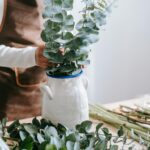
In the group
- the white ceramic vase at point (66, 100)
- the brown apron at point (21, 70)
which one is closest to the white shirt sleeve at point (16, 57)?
the brown apron at point (21, 70)

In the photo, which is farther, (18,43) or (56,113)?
(18,43)

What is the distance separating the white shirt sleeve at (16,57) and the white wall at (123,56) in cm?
68

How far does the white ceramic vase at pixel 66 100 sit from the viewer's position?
75 centimetres

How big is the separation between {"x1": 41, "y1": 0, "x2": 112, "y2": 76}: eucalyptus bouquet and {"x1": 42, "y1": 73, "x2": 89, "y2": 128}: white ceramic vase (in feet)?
0.10

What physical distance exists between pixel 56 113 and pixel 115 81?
3.59 ft

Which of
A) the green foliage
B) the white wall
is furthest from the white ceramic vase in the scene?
the white wall

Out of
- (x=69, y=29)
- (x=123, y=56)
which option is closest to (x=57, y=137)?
(x=69, y=29)

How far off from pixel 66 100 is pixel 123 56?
1079mm

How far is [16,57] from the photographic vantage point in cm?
101

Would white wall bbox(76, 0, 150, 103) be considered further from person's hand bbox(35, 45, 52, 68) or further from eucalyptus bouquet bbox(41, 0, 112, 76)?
eucalyptus bouquet bbox(41, 0, 112, 76)

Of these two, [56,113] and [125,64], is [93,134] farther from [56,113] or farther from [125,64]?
[125,64]

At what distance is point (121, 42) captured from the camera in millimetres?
1757

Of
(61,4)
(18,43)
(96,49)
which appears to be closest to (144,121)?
(61,4)

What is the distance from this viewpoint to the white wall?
5.63ft
